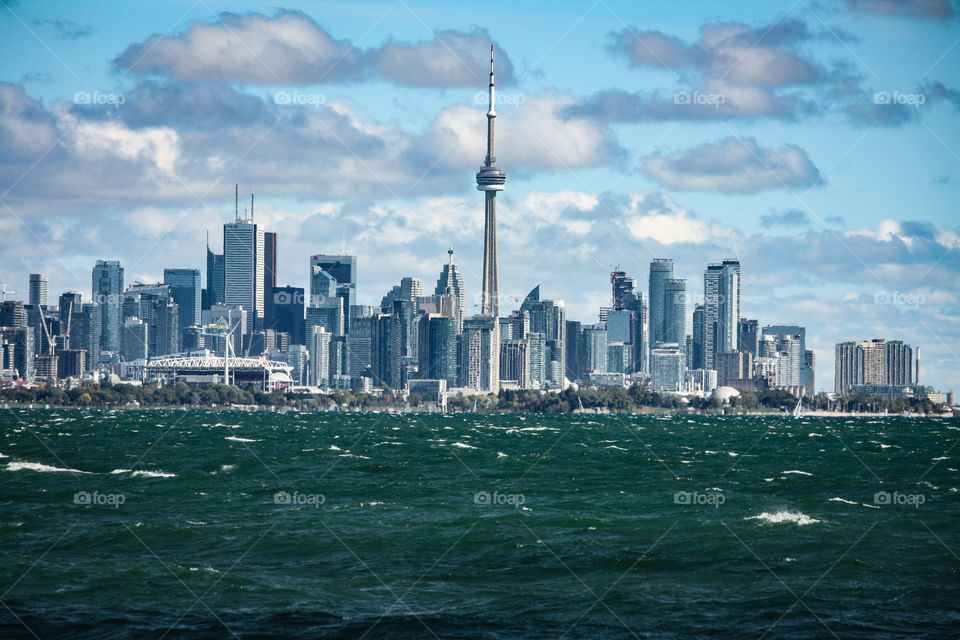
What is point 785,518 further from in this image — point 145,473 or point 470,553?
point 145,473

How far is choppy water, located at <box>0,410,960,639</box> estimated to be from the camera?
121 ft

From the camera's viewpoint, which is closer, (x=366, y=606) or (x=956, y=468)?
(x=366, y=606)

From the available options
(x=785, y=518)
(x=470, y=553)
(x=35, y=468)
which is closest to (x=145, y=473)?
(x=35, y=468)

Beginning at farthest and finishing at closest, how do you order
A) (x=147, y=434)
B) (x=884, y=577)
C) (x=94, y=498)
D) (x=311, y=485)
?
(x=147, y=434), (x=311, y=485), (x=94, y=498), (x=884, y=577)

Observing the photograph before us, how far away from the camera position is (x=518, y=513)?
62375 millimetres

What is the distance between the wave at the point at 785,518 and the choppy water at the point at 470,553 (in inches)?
10.1

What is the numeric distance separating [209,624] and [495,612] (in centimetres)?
843

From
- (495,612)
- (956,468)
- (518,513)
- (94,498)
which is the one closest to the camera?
(495,612)

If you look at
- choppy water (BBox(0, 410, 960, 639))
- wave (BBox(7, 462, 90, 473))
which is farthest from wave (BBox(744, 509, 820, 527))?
wave (BBox(7, 462, 90, 473))

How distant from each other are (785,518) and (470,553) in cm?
1884

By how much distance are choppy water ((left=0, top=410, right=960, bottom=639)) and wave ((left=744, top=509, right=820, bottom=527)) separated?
26cm

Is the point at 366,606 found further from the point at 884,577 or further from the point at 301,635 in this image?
the point at 884,577

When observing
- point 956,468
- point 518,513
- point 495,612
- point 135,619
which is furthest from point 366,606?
point 956,468

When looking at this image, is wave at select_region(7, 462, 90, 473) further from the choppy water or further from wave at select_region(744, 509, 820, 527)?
wave at select_region(744, 509, 820, 527)
